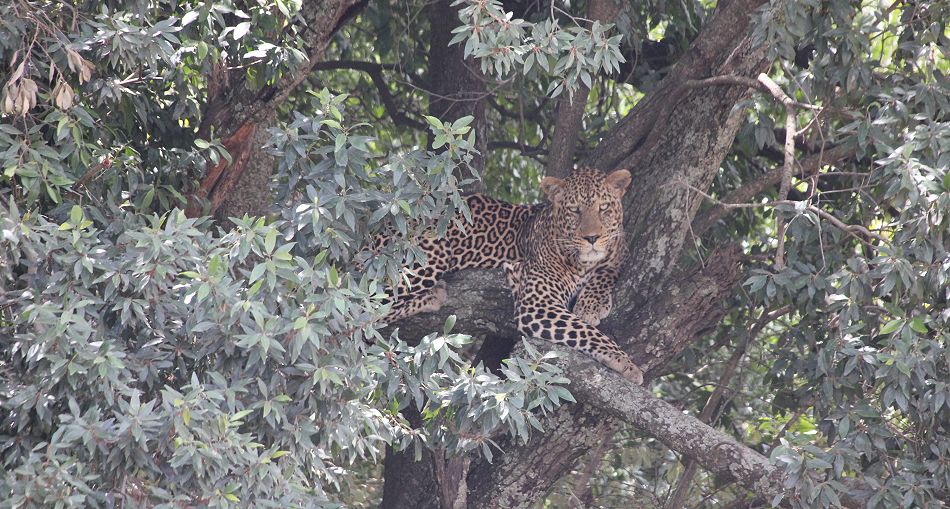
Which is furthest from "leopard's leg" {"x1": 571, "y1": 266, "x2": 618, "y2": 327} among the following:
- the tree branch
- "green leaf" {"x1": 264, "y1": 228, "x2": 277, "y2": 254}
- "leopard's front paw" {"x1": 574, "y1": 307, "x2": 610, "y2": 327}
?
"green leaf" {"x1": 264, "y1": 228, "x2": 277, "y2": 254}

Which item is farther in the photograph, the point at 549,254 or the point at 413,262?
the point at 549,254

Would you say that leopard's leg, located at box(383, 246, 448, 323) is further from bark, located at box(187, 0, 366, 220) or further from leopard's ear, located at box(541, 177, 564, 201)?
bark, located at box(187, 0, 366, 220)

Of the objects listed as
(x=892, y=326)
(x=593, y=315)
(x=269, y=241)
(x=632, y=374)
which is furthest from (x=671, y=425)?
(x=269, y=241)

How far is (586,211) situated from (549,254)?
0.39m

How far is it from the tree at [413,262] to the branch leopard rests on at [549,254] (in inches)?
5.7

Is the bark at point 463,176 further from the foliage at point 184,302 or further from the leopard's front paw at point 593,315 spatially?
the foliage at point 184,302

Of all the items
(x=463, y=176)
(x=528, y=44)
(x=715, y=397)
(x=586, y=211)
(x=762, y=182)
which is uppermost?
→ (x=528, y=44)

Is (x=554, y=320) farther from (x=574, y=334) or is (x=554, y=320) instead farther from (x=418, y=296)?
(x=418, y=296)

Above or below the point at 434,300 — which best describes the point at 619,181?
above

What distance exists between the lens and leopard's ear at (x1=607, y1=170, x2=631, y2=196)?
23.1ft

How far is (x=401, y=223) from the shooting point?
17.9 feet

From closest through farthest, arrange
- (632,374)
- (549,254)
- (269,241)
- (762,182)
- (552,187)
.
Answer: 1. (269,241)
2. (632,374)
3. (762,182)
4. (552,187)
5. (549,254)

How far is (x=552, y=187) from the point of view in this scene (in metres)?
7.34

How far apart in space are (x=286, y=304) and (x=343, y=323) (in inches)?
9.1
